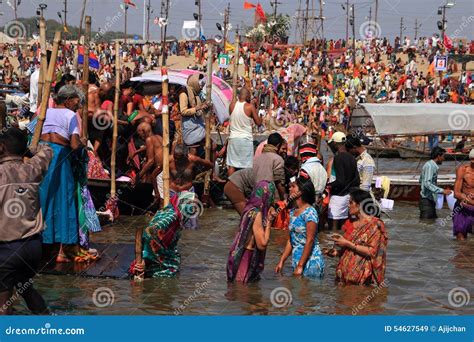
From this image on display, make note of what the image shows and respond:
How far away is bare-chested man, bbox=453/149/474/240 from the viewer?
1287 centimetres

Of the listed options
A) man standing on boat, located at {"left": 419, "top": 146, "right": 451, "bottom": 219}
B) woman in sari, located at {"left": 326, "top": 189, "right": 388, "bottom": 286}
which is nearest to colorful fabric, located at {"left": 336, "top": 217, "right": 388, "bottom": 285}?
woman in sari, located at {"left": 326, "top": 189, "right": 388, "bottom": 286}

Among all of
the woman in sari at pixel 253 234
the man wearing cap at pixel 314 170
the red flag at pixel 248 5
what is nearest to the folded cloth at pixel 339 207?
the man wearing cap at pixel 314 170

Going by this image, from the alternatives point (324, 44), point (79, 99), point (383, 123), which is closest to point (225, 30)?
point (324, 44)

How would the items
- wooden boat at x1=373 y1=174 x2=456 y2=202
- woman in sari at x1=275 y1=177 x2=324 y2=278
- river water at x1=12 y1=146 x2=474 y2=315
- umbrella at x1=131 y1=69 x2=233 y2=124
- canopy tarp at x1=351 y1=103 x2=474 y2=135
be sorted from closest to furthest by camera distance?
river water at x1=12 y1=146 x2=474 y2=315
woman in sari at x1=275 y1=177 x2=324 y2=278
umbrella at x1=131 y1=69 x2=233 y2=124
wooden boat at x1=373 y1=174 x2=456 y2=202
canopy tarp at x1=351 y1=103 x2=474 y2=135

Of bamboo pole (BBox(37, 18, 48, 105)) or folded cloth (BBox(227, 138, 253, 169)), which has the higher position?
bamboo pole (BBox(37, 18, 48, 105))

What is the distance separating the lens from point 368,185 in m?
13.5

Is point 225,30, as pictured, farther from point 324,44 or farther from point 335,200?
point 335,200

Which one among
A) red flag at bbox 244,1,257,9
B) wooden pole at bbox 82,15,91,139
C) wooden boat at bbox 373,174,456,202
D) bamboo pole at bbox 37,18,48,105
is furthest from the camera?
red flag at bbox 244,1,257,9

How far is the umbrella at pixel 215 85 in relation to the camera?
A: 661 inches

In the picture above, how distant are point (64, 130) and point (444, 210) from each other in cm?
1108

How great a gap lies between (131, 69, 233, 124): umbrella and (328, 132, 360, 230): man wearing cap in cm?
444

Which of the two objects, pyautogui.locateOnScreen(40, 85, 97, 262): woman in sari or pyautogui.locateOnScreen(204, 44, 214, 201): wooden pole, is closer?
pyautogui.locateOnScreen(40, 85, 97, 262): woman in sari

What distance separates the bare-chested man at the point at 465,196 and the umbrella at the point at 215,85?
5.71 meters

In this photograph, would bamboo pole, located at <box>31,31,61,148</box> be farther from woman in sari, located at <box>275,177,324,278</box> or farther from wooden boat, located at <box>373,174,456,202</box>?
wooden boat, located at <box>373,174,456,202</box>
